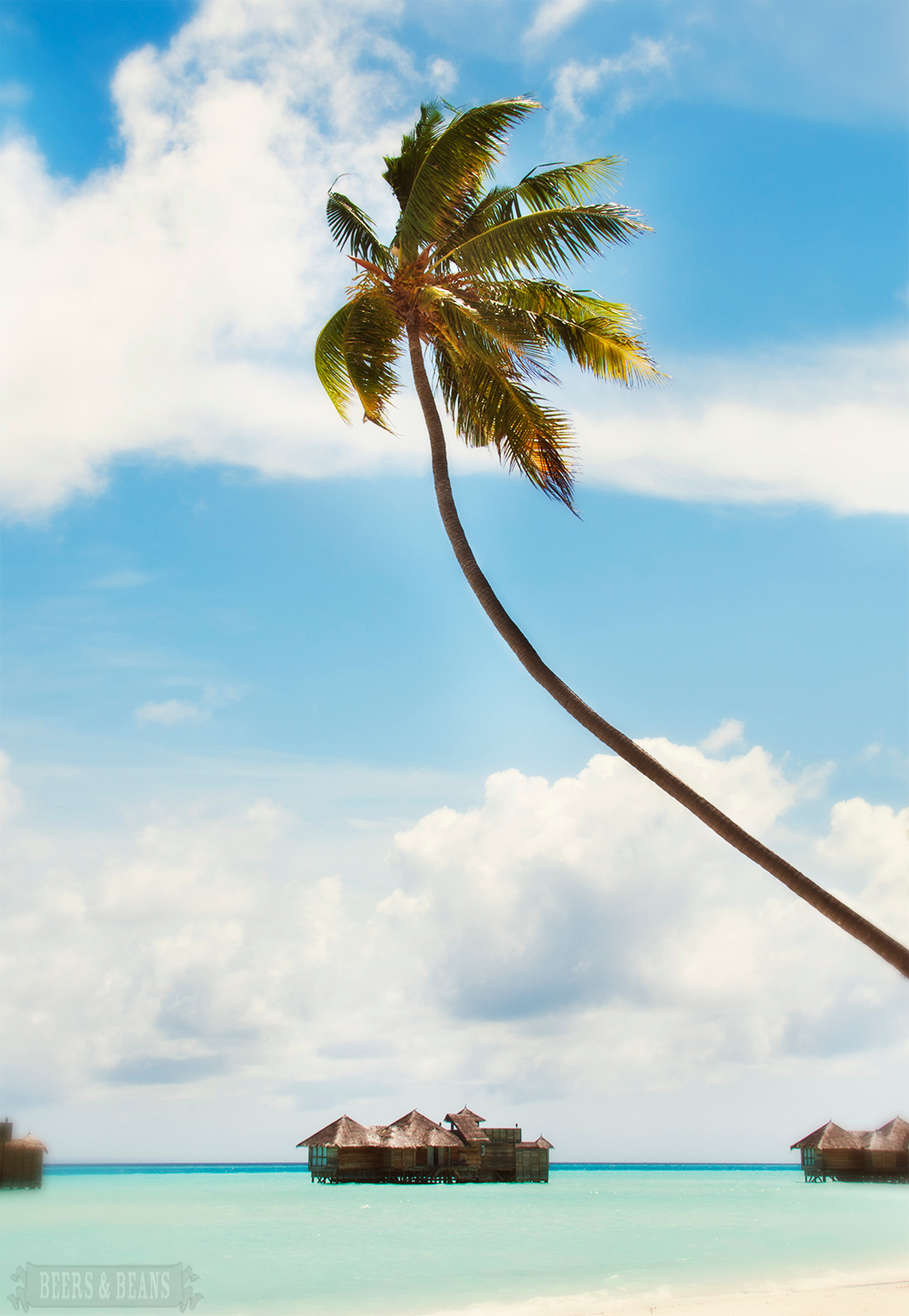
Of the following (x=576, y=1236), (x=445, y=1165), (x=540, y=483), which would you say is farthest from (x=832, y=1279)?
(x=445, y=1165)

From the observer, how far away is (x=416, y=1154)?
40.7m

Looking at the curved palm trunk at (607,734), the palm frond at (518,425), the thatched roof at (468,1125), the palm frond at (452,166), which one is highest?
the palm frond at (452,166)

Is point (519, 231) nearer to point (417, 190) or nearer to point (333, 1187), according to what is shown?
point (417, 190)

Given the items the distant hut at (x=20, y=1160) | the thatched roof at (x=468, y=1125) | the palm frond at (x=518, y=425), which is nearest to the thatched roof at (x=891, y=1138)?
the thatched roof at (x=468, y=1125)

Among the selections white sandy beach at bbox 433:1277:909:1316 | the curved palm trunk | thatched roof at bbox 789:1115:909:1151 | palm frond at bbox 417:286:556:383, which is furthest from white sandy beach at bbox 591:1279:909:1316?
thatched roof at bbox 789:1115:909:1151

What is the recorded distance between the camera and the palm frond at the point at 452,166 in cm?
730

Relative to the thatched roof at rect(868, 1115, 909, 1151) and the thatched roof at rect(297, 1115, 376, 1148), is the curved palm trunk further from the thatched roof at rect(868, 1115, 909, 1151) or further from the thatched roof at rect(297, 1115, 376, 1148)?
the thatched roof at rect(868, 1115, 909, 1151)

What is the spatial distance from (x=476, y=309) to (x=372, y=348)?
34.2 inches

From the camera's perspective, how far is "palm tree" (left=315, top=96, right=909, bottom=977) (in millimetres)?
7332

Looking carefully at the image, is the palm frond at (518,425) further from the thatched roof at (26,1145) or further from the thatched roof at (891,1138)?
the thatched roof at (891,1138)

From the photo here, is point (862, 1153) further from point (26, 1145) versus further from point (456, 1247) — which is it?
point (26, 1145)

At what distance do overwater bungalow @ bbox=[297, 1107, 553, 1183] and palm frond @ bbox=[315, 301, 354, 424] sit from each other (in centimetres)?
3722

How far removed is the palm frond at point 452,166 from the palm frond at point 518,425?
0.98m

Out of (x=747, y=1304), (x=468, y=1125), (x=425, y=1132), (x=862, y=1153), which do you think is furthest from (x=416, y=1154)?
(x=747, y=1304)
